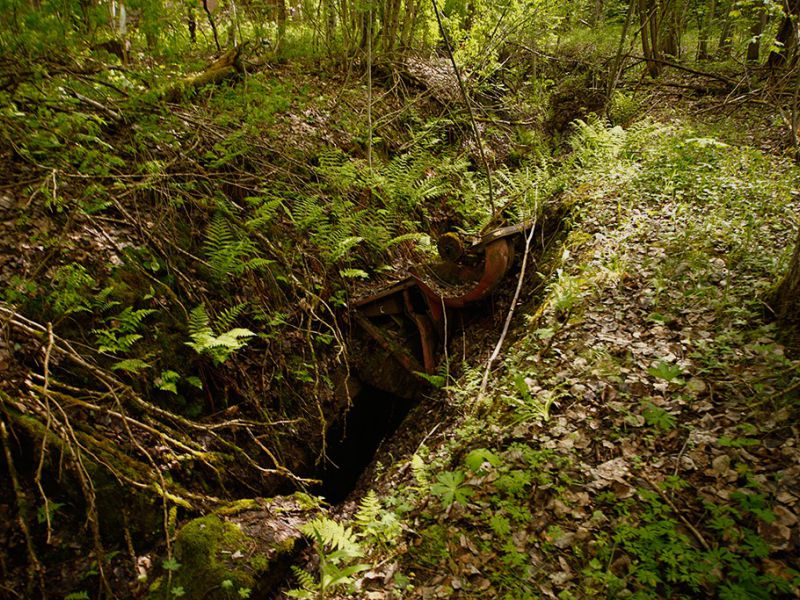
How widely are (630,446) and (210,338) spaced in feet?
12.5

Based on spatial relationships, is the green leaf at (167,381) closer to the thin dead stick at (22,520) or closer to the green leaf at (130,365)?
the green leaf at (130,365)

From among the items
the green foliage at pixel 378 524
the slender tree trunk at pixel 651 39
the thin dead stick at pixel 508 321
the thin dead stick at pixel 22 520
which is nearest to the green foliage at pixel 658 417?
the thin dead stick at pixel 508 321

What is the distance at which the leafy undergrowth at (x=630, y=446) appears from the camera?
2.58 metres

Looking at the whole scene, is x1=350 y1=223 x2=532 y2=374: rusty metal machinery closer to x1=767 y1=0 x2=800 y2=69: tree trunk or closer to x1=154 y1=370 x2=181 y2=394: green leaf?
x1=154 y1=370 x2=181 y2=394: green leaf

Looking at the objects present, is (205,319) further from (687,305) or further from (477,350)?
(687,305)

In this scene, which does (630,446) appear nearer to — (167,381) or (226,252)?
(167,381)

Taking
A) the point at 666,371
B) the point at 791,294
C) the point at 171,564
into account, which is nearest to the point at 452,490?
the point at 666,371

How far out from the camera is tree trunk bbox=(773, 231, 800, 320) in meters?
3.49

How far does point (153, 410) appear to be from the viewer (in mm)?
3742

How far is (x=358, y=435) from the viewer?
612 cm

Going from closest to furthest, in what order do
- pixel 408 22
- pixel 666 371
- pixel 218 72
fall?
pixel 666 371
pixel 218 72
pixel 408 22

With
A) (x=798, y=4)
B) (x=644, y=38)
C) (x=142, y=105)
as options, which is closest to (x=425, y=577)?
(x=142, y=105)

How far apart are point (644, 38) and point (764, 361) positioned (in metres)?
11.9

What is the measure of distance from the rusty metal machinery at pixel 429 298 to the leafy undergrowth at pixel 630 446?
2.91 feet
